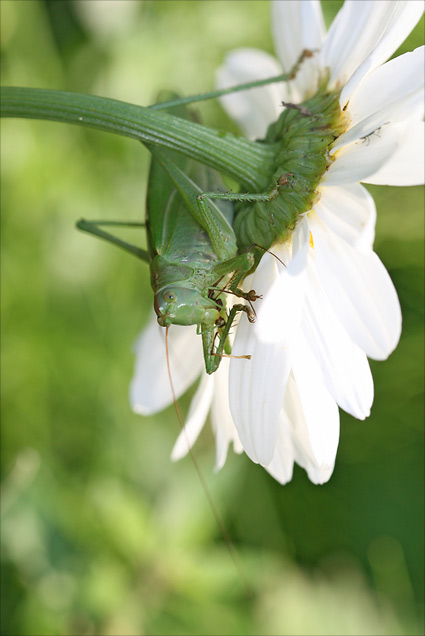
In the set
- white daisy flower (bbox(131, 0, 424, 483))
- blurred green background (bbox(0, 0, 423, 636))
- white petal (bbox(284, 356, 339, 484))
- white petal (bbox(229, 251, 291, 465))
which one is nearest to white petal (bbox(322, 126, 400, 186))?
white daisy flower (bbox(131, 0, 424, 483))

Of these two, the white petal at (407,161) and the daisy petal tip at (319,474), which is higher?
the white petal at (407,161)

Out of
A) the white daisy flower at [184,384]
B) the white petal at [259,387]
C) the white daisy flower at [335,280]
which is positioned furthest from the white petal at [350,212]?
the white daisy flower at [184,384]

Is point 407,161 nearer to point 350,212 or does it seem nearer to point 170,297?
point 350,212

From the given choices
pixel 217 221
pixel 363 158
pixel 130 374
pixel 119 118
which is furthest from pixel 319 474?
pixel 130 374

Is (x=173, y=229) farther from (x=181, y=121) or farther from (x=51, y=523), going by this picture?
(x=51, y=523)

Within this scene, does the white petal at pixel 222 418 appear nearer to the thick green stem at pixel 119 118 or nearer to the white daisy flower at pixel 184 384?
the white daisy flower at pixel 184 384

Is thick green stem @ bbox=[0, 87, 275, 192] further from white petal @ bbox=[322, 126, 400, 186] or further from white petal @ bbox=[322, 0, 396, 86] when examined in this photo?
white petal @ bbox=[322, 0, 396, 86]

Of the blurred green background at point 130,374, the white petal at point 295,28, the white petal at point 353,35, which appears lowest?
the blurred green background at point 130,374
